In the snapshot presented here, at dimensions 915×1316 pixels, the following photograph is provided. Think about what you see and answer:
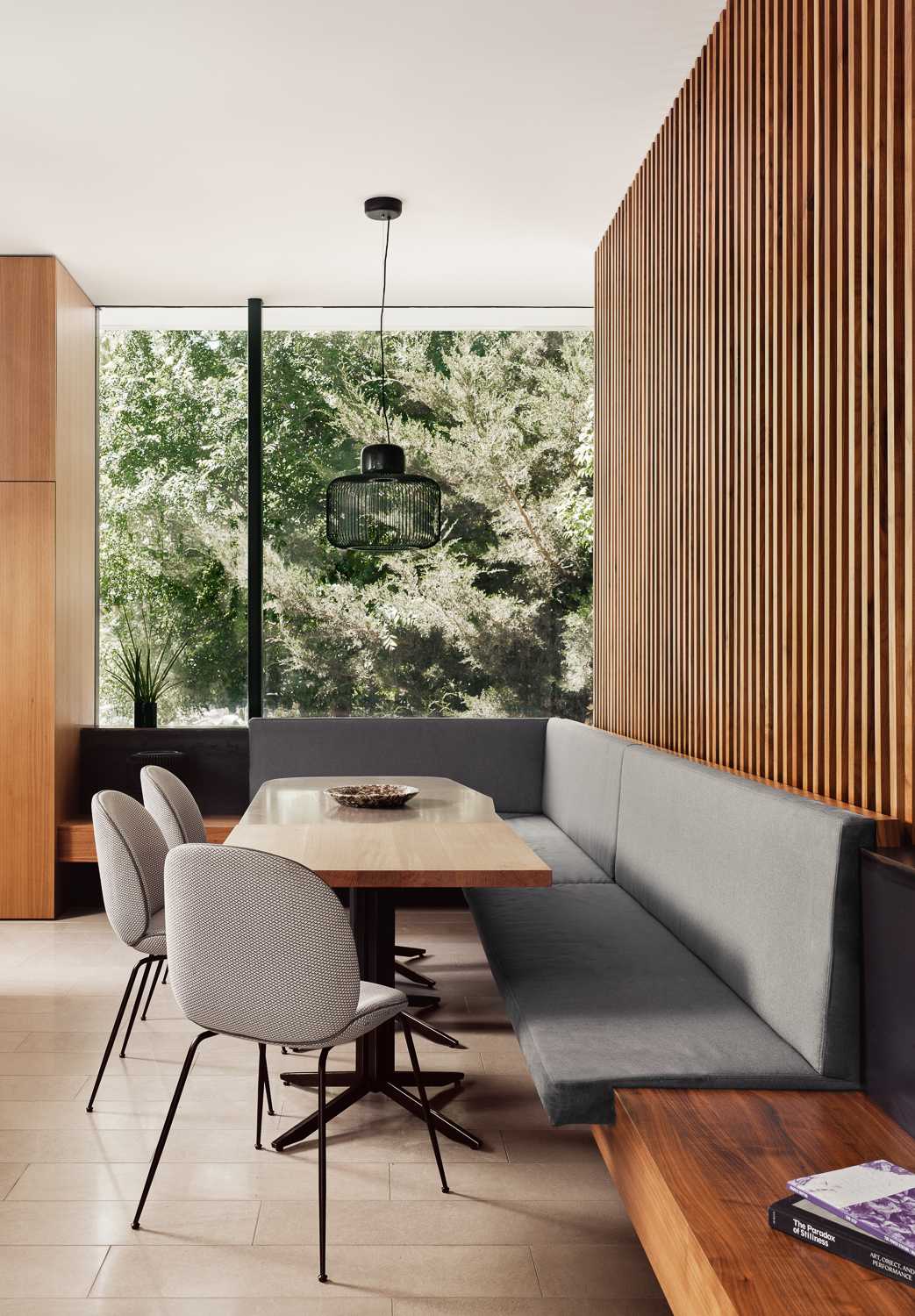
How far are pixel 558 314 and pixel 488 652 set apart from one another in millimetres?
1911

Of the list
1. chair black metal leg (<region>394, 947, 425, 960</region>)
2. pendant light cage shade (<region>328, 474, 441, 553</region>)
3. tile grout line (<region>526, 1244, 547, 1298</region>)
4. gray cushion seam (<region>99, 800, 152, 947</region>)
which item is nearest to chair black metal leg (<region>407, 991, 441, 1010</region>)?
chair black metal leg (<region>394, 947, 425, 960</region>)

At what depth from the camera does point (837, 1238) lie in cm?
146

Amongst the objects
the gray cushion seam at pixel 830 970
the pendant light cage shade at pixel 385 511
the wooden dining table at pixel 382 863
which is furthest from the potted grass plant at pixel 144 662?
the gray cushion seam at pixel 830 970

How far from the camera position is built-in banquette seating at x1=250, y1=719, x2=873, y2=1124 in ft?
6.78

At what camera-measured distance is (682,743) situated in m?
3.87

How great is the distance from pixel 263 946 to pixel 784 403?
1.84 metres

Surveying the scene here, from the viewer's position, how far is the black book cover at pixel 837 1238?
54.9 inches

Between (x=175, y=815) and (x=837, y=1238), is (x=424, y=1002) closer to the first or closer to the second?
(x=175, y=815)

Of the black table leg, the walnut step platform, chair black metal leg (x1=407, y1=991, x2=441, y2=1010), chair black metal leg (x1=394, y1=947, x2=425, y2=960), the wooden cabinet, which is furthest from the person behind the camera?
the wooden cabinet

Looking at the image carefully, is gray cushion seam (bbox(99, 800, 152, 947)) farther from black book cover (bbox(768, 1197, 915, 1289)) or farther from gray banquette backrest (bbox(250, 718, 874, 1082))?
black book cover (bbox(768, 1197, 915, 1289))

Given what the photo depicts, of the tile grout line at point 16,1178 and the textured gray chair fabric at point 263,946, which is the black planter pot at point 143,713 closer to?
the tile grout line at point 16,1178

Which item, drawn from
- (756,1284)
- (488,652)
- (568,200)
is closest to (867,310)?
(756,1284)

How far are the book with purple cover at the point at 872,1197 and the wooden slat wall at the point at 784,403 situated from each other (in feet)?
2.55

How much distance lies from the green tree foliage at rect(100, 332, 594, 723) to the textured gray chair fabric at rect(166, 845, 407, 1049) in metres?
3.75
